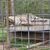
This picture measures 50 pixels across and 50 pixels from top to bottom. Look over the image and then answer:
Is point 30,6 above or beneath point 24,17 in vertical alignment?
above

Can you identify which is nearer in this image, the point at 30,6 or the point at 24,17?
the point at 30,6

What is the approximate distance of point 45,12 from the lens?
4227 mm

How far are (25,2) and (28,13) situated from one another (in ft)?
0.81

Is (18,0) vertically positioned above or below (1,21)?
above

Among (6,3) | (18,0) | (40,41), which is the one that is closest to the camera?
(18,0)

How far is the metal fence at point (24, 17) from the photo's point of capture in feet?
14.1

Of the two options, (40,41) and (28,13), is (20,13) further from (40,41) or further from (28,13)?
(40,41)

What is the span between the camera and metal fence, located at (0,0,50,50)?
14.1 feet

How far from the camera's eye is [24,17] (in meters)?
4.63

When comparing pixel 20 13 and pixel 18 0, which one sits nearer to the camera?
pixel 18 0

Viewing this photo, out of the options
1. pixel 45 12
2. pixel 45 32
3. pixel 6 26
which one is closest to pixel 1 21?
pixel 6 26

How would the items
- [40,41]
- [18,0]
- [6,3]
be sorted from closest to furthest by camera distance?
[18,0]
[6,3]
[40,41]

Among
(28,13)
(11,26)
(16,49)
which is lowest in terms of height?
(16,49)

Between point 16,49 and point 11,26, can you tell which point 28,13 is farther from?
point 16,49
